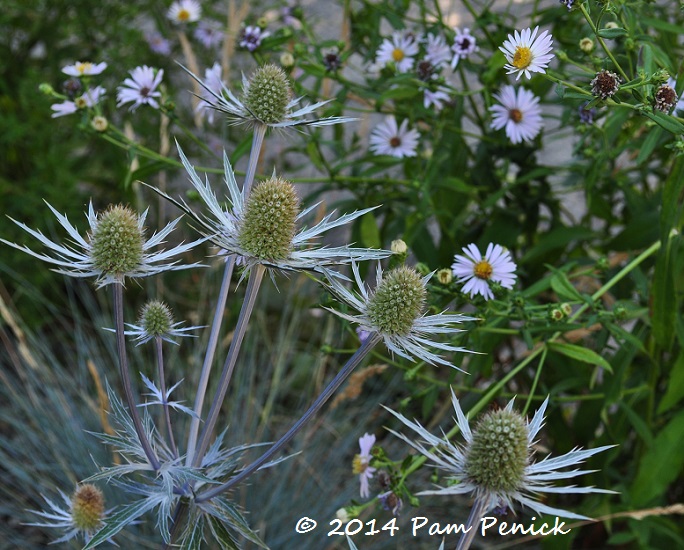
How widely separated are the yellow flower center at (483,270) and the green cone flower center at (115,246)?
0.59 metres

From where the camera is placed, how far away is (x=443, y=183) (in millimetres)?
1673

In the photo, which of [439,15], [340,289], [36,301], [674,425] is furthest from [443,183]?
[36,301]

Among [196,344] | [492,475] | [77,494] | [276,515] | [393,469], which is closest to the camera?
[492,475]

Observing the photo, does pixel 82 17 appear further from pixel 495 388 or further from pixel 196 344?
pixel 495 388

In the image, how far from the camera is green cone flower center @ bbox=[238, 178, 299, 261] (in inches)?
33.9

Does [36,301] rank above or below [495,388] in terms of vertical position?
above

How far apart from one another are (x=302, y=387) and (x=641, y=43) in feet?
5.46

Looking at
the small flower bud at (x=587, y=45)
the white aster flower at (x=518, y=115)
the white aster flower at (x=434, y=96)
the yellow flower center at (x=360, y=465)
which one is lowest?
the yellow flower center at (x=360, y=465)

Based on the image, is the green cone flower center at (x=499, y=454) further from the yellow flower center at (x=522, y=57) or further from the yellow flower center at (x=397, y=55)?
the yellow flower center at (x=397, y=55)

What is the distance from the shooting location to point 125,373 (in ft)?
2.84

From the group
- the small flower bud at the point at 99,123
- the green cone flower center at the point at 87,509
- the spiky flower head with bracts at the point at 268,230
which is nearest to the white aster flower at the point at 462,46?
the small flower bud at the point at 99,123

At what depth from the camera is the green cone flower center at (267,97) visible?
99 centimetres

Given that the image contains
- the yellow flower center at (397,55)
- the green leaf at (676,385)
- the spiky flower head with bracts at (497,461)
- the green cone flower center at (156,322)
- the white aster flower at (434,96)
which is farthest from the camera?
the yellow flower center at (397,55)

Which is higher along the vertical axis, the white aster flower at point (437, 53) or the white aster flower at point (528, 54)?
the white aster flower at point (437, 53)
